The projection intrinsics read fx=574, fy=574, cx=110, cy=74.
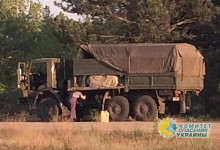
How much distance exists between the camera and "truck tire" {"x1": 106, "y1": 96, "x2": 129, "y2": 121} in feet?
79.1

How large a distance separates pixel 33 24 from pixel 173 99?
18.4 m

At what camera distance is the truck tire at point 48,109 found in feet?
80.6

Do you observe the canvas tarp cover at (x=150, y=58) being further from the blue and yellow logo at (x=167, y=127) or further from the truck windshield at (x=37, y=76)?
the blue and yellow logo at (x=167, y=127)

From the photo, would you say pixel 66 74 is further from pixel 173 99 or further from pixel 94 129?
pixel 94 129

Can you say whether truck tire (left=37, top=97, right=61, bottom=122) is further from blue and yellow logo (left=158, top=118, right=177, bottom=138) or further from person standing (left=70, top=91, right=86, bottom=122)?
blue and yellow logo (left=158, top=118, right=177, bottom=138)

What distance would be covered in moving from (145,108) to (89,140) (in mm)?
8427

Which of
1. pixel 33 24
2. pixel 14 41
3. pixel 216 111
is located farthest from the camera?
pixel 33 24

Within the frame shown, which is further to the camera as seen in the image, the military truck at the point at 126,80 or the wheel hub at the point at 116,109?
the wheel hub at the point at 116,109

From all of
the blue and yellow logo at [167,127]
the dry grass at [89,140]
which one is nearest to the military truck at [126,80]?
the dry grass at [89,140]

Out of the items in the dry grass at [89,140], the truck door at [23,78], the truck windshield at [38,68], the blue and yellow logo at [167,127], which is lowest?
the dry grass at [89,140]

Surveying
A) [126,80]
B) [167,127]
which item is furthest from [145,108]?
[167,127]

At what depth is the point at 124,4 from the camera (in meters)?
29.5

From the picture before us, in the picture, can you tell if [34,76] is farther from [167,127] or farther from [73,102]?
[167,127]

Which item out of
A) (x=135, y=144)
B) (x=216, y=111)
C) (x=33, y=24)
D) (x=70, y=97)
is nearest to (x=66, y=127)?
(x=135, y=144)
